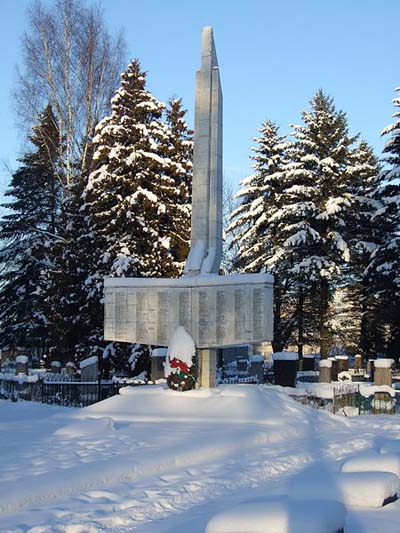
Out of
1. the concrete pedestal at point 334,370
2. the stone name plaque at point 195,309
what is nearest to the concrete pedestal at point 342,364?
the concrete pedestal at point 334,370

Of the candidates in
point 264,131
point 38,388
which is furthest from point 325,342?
point 38,388

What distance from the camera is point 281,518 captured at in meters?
5.03

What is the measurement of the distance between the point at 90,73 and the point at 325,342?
1716cm

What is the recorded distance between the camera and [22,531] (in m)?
6.02

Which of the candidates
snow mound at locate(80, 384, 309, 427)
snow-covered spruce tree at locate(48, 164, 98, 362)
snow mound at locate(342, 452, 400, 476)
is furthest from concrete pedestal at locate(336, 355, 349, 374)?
A: snow mound at locate(342, 452, 400, 476)

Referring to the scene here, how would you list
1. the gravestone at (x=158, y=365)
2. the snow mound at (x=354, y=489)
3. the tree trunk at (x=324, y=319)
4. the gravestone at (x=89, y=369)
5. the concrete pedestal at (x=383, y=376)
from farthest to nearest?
the tree trunk at (x=324, y=319) < the gravestone at (x=89, y=369) < the gravestone at (x=158, y=365) < the concrete pedestal at (x=383, y=376) < the snow mound at (x=354, y=489)

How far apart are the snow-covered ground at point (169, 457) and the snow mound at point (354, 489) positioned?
0.10 m

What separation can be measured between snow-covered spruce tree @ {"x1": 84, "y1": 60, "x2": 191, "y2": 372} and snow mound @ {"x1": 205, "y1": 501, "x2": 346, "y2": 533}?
67.1 ft

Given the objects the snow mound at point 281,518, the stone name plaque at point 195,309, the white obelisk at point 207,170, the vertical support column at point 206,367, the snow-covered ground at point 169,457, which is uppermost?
the white obelisk at point 207,170

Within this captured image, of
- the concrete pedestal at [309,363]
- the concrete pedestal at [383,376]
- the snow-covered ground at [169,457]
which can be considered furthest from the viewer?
the concrete pedestal at [309,363]

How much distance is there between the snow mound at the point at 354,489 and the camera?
6449 millimetres

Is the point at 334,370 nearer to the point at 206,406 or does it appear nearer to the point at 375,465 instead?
the point at 206,406

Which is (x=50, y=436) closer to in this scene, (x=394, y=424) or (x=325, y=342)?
(x=394, y=424)

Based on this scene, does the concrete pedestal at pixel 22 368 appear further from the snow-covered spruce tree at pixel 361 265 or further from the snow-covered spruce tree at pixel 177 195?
the snow-covered spruce tree at pixel 361 265
